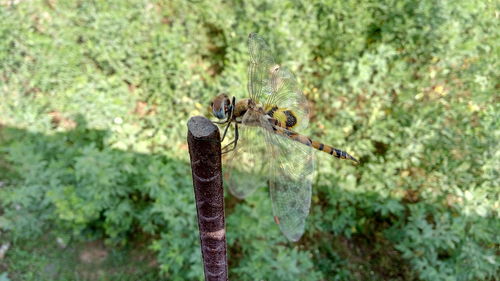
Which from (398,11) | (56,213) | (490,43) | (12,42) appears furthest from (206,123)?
(12,42)

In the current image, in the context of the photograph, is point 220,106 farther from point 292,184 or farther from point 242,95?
point 242,95

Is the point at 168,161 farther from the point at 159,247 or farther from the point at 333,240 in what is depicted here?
the point at 333,240

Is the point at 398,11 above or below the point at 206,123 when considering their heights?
above

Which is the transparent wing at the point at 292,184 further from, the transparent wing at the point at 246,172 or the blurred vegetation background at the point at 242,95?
the blurred vegetation background at the point at 242,95

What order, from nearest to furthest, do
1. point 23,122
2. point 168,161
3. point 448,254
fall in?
point 448,254
point 168,161
point 23,122

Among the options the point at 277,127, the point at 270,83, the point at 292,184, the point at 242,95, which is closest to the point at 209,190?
the point at 277,127

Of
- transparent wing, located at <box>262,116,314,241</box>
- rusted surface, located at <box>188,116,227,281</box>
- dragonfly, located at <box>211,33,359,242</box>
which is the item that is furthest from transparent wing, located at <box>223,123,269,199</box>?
rusted surface, located at <box>188,116,227,281</box>

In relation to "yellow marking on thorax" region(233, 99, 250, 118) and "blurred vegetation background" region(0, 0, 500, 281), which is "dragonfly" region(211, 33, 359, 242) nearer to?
"yellow marking on thorax" region(233, 99, 250, 118)
